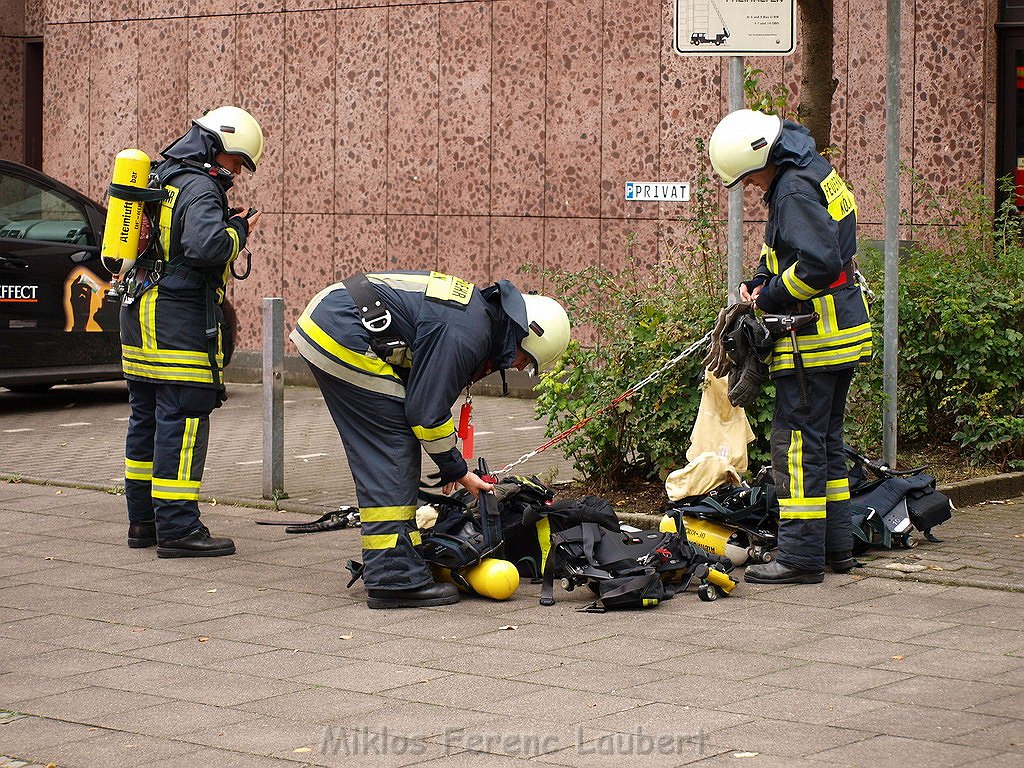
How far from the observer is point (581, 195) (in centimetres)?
1338

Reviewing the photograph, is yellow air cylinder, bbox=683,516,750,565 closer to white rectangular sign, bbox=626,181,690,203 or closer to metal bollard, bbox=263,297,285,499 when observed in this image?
metal bollard, bbox=263,297,285,499

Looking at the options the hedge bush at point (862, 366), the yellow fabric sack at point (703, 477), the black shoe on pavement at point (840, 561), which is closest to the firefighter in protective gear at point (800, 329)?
the black shoe on pavement at point (840, 561)

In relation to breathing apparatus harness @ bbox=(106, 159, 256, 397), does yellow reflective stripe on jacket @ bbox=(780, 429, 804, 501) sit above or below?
below

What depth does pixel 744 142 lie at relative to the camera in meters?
6.93

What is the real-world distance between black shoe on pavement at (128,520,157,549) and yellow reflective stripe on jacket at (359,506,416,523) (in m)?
1.67

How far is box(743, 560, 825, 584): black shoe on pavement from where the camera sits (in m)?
6.96

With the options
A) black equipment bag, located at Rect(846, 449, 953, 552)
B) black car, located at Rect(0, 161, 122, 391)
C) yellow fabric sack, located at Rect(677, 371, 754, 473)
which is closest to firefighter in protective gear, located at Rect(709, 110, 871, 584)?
black equipment bag, located at Rect(846, 449, 953, 552)

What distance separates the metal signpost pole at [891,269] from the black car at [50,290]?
6.40m

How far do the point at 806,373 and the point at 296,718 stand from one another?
2.94 metres

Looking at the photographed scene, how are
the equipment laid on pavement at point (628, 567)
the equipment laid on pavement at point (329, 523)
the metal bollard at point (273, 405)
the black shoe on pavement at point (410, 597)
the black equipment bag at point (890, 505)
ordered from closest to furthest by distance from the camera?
the equipment laid on pavement at point (628, 567), the black shoe on pavement at point (410, 597), the black equipment bag at point (890, 505), the equipment laid on pavement at point (329, 523), the metal bollard at point (273, 405)

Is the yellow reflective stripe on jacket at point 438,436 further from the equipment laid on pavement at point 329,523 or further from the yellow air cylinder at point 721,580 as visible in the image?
the equipment laid on pavement at point 329,523

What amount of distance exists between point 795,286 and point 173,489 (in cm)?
304

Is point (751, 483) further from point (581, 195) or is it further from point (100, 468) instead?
point (581, 195)

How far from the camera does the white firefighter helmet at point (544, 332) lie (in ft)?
21.1
